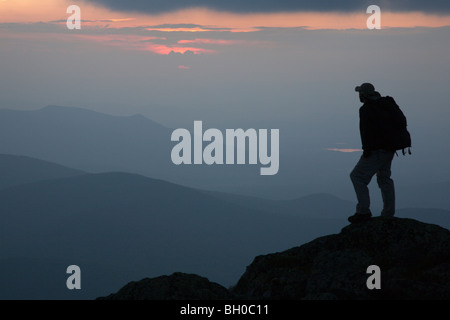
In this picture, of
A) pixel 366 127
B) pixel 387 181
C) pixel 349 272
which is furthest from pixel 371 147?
pixel 349 272

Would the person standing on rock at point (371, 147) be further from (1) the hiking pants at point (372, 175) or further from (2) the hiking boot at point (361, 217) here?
(2) the hiking boot at point (361, 217)

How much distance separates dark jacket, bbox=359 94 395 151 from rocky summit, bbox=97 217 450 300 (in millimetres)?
2304

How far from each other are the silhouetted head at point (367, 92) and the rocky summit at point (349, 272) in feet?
11.1

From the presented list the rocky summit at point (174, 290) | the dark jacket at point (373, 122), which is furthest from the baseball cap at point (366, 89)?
the rocky summit at point (174, 290)

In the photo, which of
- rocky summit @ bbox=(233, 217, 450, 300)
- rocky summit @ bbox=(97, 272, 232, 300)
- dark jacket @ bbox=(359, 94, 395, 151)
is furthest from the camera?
dark jacket @ bbox=(359, 94, 395, 151)

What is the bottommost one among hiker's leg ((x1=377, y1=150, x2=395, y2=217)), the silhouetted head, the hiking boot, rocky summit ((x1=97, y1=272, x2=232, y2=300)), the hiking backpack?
rocky summit ((x1=97, y1=272, x2=232, y2=300))

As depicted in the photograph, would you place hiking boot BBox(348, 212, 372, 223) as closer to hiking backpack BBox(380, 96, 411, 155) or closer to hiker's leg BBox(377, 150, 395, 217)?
hiker's leg BBox(377, 150, 395, 217)

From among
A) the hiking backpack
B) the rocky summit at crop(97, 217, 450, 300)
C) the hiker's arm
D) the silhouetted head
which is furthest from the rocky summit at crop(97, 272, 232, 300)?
the silhouetted head

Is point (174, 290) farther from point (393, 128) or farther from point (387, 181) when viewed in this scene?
point (393, 128)

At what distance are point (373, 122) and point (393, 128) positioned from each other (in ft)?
1.82

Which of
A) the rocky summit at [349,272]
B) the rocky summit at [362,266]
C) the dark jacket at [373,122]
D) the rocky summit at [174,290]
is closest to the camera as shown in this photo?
the rocky summit at [174,290]

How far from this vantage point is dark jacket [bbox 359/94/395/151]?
539 inches

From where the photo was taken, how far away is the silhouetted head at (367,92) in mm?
13914
